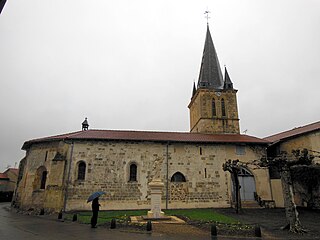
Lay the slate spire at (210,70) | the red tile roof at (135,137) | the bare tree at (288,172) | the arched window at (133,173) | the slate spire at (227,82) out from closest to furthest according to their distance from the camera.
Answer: the bare tree at (288,172) → the arched window at (133,173) → the red tile roof at (135,137) → the slate spire at (227,82) → the slate spire at (210,70)

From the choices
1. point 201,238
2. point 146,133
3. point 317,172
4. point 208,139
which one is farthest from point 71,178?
point 317,172

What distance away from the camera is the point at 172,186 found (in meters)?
20.0

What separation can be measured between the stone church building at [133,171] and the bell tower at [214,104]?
24.1 ft

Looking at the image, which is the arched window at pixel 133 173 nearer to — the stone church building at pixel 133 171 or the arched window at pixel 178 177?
the stone church building at pixel 133 171

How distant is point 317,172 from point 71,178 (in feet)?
63.2

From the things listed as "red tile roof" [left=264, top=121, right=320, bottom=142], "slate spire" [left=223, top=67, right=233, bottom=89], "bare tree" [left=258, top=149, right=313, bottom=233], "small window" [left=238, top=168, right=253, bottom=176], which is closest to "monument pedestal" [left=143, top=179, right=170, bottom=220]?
"bare tree" [left=258, top=149, right=313, bottom=233]

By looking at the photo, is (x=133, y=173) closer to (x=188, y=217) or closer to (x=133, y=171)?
(x=133, y=171)

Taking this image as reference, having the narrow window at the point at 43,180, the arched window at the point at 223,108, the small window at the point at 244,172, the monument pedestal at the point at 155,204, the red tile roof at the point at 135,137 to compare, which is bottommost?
the monument pedestal at the point at 155,204

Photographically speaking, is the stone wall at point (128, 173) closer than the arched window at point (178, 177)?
Yes

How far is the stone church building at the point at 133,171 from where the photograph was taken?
19062 mm

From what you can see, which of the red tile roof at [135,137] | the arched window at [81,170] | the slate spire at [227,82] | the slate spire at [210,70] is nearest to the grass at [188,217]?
the arched window at [81,170]

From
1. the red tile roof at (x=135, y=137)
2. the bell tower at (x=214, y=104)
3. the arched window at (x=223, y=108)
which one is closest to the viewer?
the red tile roof at (x=135, y=137)

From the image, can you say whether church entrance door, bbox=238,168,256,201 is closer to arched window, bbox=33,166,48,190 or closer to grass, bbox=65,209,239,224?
grass, bbox=65,209,239,224

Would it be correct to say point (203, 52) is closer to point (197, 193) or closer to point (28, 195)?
point (197, 193)
